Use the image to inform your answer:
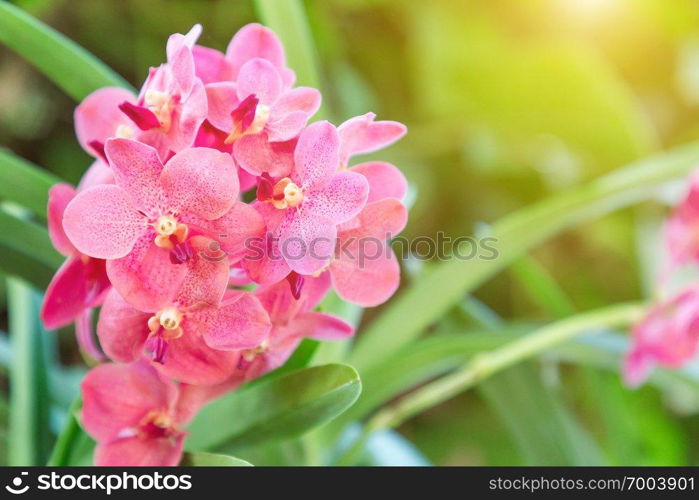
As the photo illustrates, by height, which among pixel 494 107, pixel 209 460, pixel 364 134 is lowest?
pixel 209 460

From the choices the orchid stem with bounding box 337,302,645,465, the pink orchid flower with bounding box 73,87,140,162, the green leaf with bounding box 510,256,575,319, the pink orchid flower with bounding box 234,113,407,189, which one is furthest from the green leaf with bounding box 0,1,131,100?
the green leaf with bounding box 510,256,575,319

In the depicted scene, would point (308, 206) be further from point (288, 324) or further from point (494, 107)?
point (494, 107)

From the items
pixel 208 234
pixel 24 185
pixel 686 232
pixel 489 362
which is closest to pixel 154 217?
pixel 208 234

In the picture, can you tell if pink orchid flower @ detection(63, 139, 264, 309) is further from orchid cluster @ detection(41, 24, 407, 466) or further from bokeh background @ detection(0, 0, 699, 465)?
bokeh background @ detection(0, 0, 699, 465)

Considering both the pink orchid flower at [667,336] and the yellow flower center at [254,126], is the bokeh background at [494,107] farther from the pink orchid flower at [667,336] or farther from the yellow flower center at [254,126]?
the yellow flower center at [254,126]

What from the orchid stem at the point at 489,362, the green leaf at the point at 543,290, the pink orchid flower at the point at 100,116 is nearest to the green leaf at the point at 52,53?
the pink orchid flower at the point at 100,116

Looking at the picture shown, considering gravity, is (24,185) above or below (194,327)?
above
